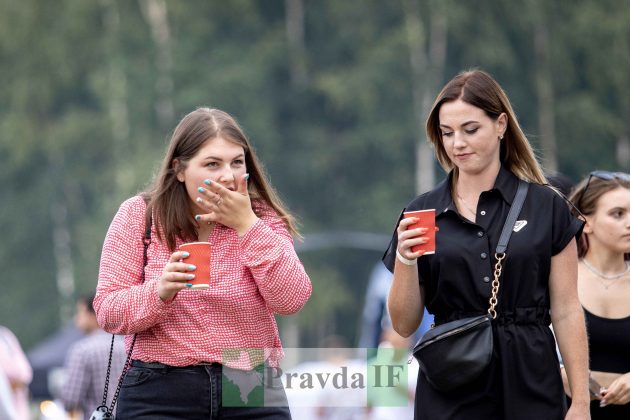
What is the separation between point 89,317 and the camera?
978 centimetres

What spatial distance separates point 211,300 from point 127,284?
31 cm

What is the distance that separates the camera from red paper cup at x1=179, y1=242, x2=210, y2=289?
4.32 metres

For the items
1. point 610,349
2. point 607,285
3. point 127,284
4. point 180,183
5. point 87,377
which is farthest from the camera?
point 87,377

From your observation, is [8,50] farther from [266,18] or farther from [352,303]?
[352,303]

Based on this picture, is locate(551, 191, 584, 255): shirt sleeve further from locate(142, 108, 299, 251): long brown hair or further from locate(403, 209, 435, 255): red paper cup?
locate(142, 108, 299, 251): long brown hair

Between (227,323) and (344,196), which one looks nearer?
(227,323)

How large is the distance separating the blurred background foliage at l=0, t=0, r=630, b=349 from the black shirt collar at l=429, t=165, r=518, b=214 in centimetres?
2669

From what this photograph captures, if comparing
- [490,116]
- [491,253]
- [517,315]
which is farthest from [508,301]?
[490,116]

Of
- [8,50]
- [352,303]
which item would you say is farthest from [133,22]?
[352,303]

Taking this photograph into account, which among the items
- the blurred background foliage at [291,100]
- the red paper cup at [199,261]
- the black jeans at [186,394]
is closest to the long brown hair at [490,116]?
the red paper cup at [199,261]

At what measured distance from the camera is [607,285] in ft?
17.9

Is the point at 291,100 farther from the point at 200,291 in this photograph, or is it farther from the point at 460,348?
the point at 460,348

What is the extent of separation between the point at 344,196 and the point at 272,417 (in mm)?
31250

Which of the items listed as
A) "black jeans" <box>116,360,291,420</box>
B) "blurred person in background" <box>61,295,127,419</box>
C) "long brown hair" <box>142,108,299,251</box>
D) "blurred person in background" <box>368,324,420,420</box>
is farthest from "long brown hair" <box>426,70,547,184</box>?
"blurred person in background" <box>61,295,127,419</box>
